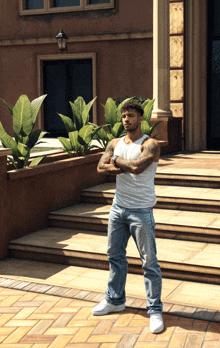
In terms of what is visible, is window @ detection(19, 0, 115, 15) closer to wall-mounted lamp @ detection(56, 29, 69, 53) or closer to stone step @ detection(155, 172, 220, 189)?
wall-mounted lamp @ detection(56, 29, 69, 53)

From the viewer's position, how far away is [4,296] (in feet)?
18.2

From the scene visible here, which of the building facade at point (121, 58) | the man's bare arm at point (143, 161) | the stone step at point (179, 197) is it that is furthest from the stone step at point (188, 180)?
the man's bare arm at point (143, 161)

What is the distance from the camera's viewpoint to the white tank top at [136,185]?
4.50 meters

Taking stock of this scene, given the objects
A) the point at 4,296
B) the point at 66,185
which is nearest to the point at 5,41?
the point at 66,185

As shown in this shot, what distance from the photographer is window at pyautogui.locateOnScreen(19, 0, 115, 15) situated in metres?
15.9

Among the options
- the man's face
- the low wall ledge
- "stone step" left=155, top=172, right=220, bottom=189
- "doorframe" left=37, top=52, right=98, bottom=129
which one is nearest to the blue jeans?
the man's face

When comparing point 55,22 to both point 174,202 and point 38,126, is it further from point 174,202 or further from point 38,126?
point 174,202

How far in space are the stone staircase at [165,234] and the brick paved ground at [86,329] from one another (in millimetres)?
966

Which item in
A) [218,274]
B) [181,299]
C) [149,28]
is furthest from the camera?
[149,28]

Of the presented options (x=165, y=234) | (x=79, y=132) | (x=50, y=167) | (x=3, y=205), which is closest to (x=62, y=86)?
(x=79, y=132)

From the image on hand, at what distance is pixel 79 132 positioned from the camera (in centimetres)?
841

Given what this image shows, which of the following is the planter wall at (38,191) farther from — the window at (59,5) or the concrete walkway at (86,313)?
the window at (59,5)

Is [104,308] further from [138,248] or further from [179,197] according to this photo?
[179,197]

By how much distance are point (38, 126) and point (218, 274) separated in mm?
12521
